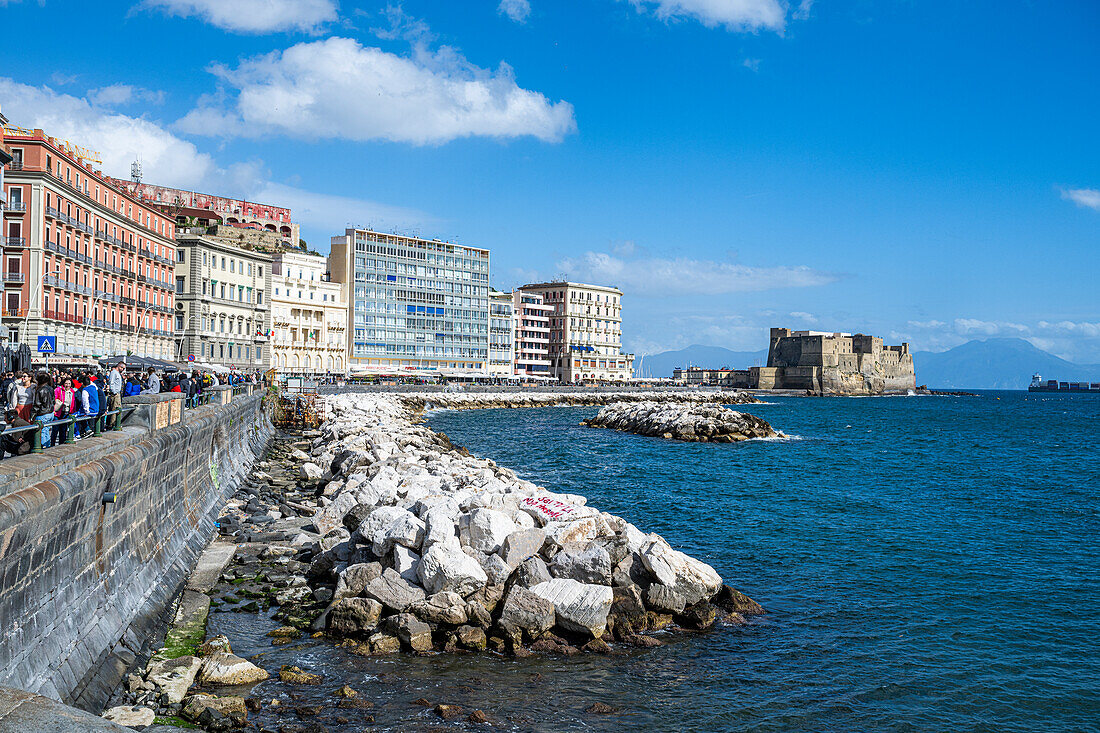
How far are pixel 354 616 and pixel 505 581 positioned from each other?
6.97 feet

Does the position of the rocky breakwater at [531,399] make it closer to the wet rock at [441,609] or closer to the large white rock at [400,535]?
the large white rock at [400,535]

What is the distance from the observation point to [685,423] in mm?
51844

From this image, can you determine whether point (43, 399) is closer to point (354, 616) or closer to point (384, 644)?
point (354, 616)

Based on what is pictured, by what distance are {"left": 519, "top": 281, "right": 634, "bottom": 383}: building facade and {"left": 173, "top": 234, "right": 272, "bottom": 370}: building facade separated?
213ft

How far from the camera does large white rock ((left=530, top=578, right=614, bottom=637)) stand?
1091 centimetres

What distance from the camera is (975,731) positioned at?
9188 mm

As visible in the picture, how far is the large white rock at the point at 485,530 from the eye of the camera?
1250cm

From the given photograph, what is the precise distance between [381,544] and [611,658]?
4140 mm

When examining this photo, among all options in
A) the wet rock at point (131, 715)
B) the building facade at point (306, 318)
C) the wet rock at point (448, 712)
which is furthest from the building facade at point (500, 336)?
the wet rock at point (131, 715)

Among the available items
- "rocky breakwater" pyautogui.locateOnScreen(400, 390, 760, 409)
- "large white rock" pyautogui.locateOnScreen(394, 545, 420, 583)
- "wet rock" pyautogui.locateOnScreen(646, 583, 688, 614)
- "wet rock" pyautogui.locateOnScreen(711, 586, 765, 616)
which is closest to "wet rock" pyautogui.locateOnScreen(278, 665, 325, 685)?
"large white rock" pyautogui.locateOnScreen(394, 545, 420, 583)

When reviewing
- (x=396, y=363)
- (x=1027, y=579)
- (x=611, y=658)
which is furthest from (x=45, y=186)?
(x=396, y=363)

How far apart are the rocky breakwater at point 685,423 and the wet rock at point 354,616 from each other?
130ft

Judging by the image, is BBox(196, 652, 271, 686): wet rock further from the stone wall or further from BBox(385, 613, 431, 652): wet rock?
BBox(385, 613, 431, 652): wet rock

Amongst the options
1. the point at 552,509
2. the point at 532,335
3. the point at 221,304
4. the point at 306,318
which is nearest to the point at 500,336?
the point at 532,335
